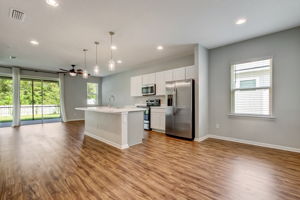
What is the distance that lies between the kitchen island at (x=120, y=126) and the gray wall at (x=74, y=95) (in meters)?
4.83

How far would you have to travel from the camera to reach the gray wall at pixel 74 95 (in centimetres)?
804

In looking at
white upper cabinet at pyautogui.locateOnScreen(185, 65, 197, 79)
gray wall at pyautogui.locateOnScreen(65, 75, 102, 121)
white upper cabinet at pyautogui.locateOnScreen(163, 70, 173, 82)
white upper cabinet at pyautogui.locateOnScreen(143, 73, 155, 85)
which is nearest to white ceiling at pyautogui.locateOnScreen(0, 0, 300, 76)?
white upper cabinet at pyautogui.locateOnScreen(185, 65, 197, 79)

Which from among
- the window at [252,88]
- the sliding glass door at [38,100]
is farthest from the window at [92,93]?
the window at [252,88]

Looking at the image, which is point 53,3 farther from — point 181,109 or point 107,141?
point 181,109

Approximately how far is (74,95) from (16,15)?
6.26 m

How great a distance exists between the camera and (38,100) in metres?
7.24

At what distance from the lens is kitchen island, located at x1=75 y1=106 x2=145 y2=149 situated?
3.44 meters

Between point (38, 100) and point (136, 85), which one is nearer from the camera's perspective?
point (136, 85)

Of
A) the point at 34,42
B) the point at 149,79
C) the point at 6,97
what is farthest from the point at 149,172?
the point at 6,97

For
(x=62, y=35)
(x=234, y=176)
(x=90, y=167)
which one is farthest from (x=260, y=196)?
(x=62, y=35)

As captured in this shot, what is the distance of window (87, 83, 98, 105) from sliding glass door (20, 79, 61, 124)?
1.75 m

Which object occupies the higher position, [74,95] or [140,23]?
[140,23]

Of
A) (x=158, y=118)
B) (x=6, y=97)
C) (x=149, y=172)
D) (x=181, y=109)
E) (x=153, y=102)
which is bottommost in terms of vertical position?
(x=149, y=172)

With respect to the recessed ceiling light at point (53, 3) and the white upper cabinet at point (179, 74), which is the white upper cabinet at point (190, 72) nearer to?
the white upper cabinet at point (179, 74)
